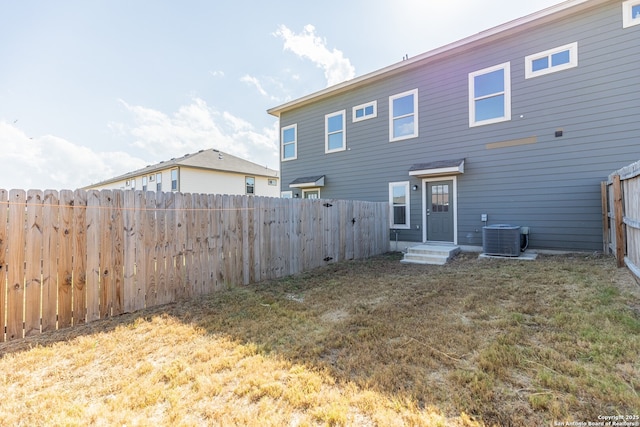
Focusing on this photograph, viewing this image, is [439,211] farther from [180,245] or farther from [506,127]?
[180,245]

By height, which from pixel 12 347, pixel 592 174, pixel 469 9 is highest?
pixel 469 9

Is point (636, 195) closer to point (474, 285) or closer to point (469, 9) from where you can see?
point (474, 285)

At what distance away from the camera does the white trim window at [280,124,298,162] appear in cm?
1268

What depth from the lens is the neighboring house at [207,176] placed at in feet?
63.6

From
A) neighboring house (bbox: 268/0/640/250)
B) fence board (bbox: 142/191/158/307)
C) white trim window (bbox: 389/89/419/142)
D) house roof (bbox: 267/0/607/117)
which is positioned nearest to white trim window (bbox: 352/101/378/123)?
neighboring house (bbox: 268/0/640/250)

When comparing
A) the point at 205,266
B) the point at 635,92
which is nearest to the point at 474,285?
the point at 205,266

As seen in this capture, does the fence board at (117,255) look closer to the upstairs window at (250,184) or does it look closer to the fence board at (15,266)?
the fence board at (15,266)

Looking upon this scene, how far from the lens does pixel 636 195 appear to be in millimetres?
3900

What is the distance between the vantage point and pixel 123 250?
3.88 meters

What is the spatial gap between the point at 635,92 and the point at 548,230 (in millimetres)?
3473

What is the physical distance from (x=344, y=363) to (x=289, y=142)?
1154cm

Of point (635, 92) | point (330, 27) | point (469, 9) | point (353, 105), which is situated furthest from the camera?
point (353, 105)

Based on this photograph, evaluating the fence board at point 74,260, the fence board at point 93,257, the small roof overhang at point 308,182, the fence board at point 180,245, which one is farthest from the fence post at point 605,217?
the fence board at point 74,260

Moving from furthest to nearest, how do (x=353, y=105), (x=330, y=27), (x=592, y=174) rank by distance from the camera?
1. (x=353, y=105)
2. (x=330, y=27)
3. (x=592, y=174)
